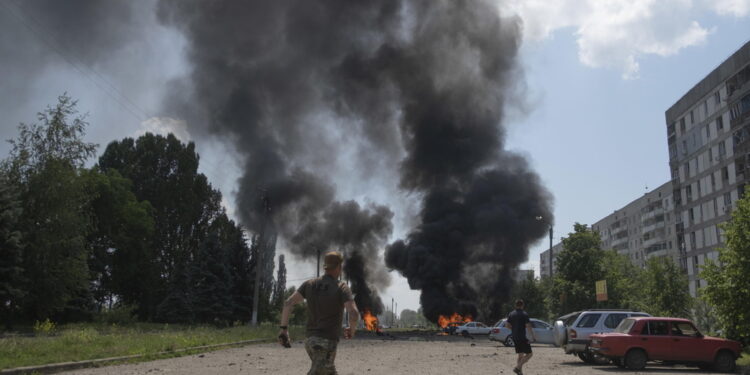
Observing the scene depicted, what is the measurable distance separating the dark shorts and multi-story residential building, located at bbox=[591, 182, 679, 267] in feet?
219

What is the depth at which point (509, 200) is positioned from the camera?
178 ft

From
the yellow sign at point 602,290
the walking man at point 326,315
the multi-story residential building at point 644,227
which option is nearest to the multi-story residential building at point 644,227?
the multi-story residential building at point 644,227

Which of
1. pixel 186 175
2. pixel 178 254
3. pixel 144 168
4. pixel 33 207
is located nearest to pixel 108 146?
pixel 144 168

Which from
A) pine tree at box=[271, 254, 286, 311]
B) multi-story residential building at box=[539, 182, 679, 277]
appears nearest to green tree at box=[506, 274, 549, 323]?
multi-story residential building at box=[539, 182, 679, 277]

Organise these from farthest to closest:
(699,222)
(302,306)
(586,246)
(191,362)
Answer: (302,306) < (699,222) < (586,246) < (191,362)

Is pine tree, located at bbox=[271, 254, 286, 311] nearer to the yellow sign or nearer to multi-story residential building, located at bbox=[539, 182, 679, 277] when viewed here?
multi-story residential building, located at bbox=[539, 182, 679, 277]

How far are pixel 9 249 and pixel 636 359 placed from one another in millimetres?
26260

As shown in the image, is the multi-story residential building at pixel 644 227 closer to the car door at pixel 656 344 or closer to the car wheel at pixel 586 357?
the car wheel at pixel 586 357

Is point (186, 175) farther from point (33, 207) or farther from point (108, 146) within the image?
point (33, 207)

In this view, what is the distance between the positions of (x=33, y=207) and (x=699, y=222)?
181 feet

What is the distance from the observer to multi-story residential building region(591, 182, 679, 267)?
82938 mm

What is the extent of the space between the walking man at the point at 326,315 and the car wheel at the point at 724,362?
43.3ft

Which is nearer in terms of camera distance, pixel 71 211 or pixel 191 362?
pixel 191 362

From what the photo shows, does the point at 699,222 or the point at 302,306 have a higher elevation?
the point at 699,222
